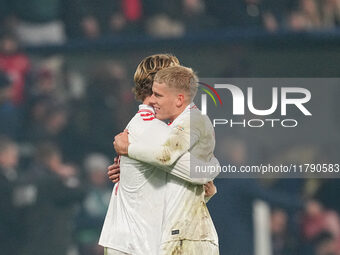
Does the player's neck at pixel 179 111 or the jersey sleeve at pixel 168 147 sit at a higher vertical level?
the player's neck at pixel 179 111

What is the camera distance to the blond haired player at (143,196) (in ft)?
11.6

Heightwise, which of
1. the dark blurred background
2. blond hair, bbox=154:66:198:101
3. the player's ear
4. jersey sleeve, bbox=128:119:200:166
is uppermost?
the dark blurred background

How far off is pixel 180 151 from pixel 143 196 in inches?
9.7

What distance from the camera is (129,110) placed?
596 cm

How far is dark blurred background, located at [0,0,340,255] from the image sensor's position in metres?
5.94

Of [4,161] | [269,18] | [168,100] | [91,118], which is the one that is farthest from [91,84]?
[168,100]

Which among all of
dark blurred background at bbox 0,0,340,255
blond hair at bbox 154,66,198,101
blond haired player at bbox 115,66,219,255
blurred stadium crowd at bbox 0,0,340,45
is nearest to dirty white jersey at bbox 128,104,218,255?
blond haired player at bbox 115,66,219,255

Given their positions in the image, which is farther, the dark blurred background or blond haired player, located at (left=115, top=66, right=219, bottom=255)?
the dark blurred background

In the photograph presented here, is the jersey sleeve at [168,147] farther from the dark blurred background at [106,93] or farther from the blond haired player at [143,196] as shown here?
the dark blurred background at [106,93]

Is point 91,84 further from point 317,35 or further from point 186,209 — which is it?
point 186,209

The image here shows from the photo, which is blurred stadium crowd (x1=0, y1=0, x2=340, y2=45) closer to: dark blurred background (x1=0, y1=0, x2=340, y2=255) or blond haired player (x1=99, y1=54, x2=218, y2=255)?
dark blurred background (x1=0, y1=0, x2=340, y2=255)

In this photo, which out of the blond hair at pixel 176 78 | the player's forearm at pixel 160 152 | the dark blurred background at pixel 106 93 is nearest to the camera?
the player's forearm at pixel 160 152

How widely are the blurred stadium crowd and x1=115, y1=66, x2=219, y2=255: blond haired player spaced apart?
244 cm

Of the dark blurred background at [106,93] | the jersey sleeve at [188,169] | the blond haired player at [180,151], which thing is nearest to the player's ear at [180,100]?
the blond haired player at [180,151]
